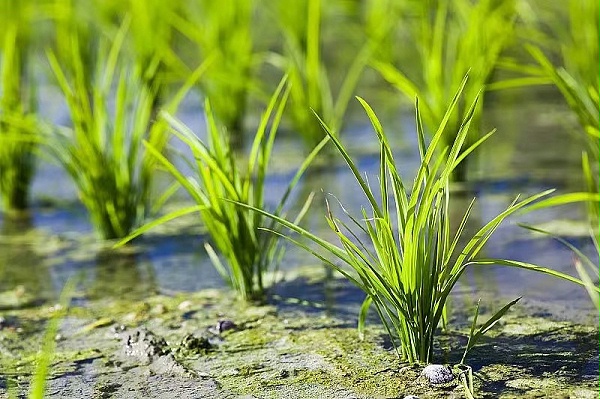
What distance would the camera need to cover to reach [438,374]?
5.69ft

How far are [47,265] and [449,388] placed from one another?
4.76ft

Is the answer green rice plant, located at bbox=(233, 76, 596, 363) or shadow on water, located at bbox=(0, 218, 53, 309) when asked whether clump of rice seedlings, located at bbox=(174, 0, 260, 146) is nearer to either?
shadow on water, located at bbox=(0, 218, 53, 309)

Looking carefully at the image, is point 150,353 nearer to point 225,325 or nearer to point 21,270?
point 225,325

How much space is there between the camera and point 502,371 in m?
1.78

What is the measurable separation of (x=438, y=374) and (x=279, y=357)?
14.3 inches

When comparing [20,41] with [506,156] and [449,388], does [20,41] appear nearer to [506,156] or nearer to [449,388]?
[506,156]

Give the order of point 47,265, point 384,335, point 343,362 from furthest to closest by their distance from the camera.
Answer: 1. point 47,265
2. point 384,335
3. point 343,362

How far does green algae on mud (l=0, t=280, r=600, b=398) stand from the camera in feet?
5.74

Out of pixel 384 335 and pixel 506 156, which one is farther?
pixel 506 156

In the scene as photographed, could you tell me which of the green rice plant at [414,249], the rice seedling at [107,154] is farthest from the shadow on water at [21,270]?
the green rice plant at [414,249]

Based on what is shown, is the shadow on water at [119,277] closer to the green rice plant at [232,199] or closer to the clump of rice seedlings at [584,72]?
the green rice plant at [232,199]

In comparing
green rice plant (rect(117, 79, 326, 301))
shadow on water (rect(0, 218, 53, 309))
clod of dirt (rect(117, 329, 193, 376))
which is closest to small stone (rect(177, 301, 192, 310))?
green rice plant (rect(117, 79, 326, 301))

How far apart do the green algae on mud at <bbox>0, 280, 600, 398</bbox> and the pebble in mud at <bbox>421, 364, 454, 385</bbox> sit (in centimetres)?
2

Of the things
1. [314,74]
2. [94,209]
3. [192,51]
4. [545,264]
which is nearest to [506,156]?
[314,74]
